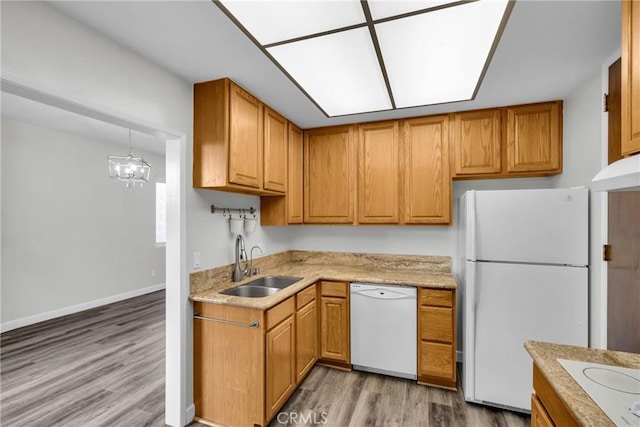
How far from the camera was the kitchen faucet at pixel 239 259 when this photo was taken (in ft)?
7.96

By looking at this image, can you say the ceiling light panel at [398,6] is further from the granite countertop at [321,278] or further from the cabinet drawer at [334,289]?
the cabinet drawer at [334,289]

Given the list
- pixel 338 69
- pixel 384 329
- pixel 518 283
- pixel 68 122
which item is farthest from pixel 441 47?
pixel 68 122

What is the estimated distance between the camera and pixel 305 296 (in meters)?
2.45

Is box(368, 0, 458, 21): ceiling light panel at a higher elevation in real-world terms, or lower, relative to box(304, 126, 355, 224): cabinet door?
higher

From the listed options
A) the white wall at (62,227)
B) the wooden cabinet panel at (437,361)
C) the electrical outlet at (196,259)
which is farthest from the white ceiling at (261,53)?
the white wall at (62,227)

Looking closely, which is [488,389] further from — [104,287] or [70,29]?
[104,287]

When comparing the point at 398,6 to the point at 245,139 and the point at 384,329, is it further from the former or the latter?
the point at 384,329

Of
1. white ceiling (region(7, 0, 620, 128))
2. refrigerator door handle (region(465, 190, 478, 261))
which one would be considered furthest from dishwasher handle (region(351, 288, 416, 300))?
white ceiling (region(7, 0, 620, 128))

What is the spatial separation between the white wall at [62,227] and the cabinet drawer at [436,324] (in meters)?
4.81

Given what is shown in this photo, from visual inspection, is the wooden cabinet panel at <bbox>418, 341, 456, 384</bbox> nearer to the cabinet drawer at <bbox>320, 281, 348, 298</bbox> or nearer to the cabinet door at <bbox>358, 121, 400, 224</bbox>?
the cabinet drawer at <bbox>320, 281, 348, 298</bbox>

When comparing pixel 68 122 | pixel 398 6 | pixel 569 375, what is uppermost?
pixel 68 122

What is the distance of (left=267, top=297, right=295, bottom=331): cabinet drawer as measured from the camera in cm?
190

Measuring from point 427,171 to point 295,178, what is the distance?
135 centimetres

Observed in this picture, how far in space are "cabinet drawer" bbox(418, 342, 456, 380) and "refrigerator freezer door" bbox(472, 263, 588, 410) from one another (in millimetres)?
218
